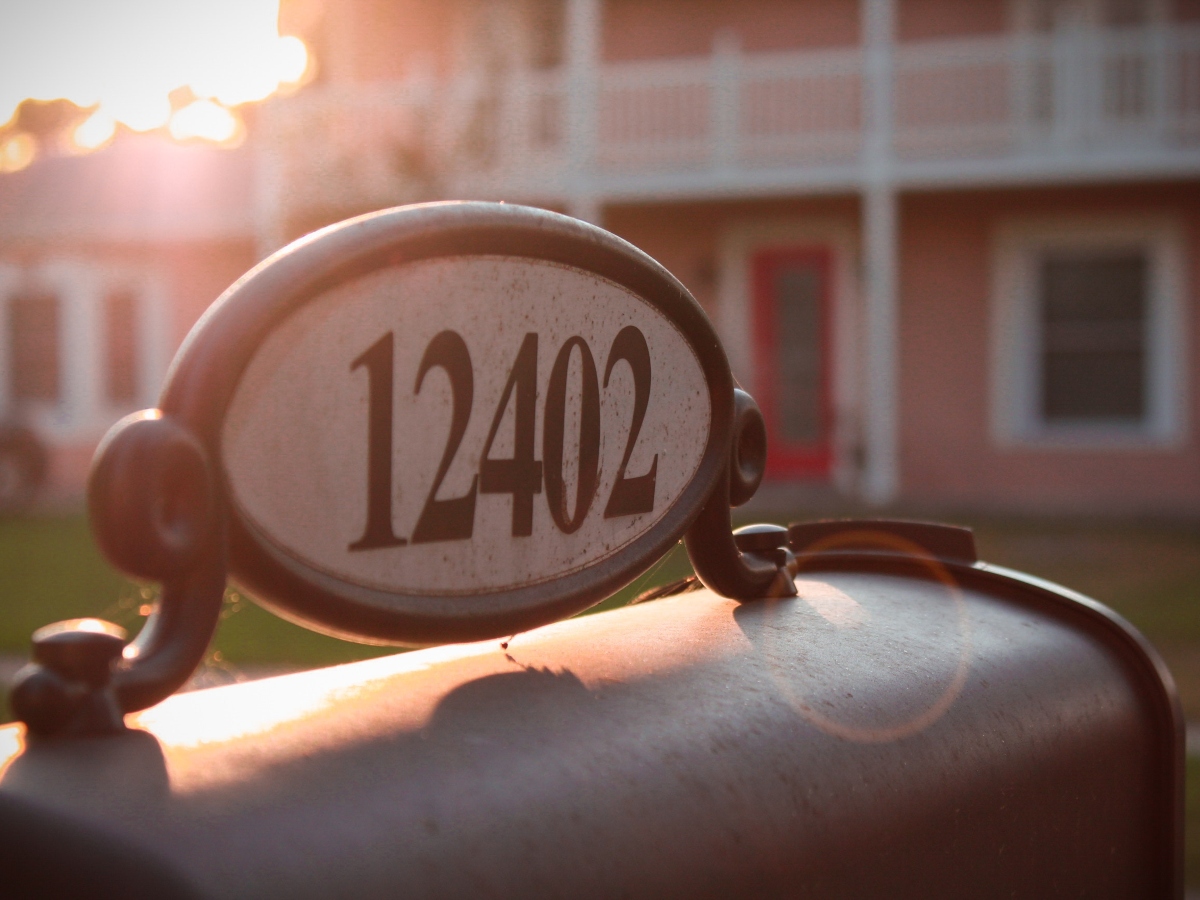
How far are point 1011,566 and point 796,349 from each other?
4799mm

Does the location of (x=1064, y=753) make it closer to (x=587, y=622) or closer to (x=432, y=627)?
(x=587, y=622)

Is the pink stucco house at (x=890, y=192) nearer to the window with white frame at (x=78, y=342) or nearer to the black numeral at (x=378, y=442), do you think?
the window with white frame at (x=78, y=342)

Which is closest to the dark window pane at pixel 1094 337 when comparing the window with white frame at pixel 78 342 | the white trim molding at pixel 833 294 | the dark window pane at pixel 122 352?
the white trim molding at pixel 833 294

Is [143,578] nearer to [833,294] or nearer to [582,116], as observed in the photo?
[582,116]

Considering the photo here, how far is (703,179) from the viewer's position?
11.0 meters

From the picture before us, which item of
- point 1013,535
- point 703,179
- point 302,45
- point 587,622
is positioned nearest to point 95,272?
point 302,45

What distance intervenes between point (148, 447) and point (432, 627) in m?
0.19

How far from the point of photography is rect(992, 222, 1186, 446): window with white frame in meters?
11.1

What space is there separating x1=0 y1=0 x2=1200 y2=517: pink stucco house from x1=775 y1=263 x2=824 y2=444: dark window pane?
22 mm

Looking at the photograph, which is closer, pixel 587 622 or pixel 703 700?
pixel 703 700

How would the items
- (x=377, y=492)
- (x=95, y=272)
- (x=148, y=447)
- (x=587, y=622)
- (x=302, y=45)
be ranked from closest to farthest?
(x=148, y=447) → (x=377, y=492) → (x=587, y=622) → (x=302, y=45) → (x=95, y=272)

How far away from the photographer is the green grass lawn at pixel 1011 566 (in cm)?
492

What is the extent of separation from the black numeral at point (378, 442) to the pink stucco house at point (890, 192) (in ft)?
31.4

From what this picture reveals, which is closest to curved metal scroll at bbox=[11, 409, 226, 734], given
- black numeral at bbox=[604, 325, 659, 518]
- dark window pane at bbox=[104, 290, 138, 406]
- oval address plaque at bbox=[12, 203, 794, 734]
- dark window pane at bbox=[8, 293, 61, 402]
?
oval address plaque at bbox=[12, 203, 794, 734]
